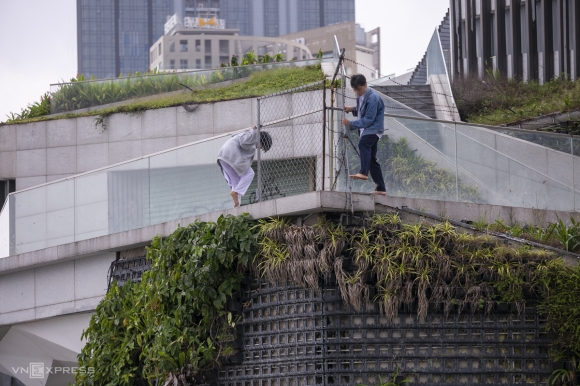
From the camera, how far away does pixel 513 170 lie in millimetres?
14203

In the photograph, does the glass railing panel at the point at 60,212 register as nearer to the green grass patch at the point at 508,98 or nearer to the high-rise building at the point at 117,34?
the green grass patch at the point at 508,98

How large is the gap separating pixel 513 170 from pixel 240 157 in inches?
156

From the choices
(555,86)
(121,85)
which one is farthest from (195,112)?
(555,86)

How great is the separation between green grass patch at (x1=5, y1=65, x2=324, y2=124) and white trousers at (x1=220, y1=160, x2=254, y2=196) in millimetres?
9449

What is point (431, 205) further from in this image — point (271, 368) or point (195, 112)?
point (195, 112)

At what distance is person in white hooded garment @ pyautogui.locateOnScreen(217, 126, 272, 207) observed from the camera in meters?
13.5

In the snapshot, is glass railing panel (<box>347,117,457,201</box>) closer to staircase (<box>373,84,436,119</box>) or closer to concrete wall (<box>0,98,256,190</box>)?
staircase (<box>373,84,436,119</box>)

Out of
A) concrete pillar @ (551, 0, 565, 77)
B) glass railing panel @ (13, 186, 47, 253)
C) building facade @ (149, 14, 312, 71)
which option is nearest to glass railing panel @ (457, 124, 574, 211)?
glass railing panel @ (13, 186, 47, 253)

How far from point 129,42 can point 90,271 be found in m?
127

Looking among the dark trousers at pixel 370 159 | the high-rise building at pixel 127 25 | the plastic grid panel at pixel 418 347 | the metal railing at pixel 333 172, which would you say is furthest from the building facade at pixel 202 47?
the plastic grid panel at pixel 418 347

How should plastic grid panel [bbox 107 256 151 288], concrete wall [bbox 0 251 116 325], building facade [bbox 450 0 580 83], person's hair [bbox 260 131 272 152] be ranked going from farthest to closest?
building facade [bbox 450 0 580 83] < concrete wall [bbox 0 251 116 325] < plastic grid panel [bbox 107 256 151 288] < person's hair [bbox 260 131 272 152]

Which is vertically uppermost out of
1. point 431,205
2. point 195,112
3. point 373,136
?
point 195,112

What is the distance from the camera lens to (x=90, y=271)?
1641cm

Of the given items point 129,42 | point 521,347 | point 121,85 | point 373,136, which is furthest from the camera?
point 129,42
